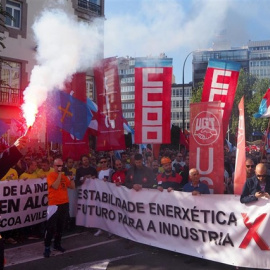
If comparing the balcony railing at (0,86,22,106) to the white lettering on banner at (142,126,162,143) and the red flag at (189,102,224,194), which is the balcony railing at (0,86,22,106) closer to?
the white lettering on banner at (142,126,162,143)

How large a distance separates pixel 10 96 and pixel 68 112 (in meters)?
12.6

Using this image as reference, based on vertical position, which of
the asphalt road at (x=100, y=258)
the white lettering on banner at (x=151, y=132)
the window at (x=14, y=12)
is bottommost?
the asphalt road at (x=100, y=258)

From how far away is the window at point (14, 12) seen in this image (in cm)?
2080

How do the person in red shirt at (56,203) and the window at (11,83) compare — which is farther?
the window at (11,83)

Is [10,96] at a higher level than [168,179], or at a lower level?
higher

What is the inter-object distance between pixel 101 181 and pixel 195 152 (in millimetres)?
2103

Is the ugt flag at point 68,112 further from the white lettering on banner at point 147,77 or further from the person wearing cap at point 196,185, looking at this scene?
the person wearing cap at point 196,185

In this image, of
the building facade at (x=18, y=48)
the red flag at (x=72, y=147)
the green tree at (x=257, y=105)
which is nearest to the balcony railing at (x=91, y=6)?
the building facade at (x=18, y=48)

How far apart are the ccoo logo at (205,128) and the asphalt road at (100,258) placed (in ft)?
6.24

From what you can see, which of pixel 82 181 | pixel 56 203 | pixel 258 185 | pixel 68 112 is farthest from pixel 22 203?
pixel 258 185

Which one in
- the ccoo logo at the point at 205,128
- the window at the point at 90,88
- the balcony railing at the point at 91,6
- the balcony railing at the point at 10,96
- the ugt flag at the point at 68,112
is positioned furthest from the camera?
the window at the point at 90,88

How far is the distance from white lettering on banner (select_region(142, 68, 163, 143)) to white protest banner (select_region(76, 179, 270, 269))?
122 cm

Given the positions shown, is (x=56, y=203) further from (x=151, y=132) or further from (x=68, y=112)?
(x=68, y=112)

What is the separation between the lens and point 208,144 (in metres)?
6.58
